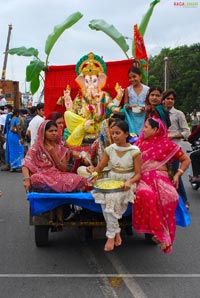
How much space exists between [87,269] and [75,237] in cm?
123

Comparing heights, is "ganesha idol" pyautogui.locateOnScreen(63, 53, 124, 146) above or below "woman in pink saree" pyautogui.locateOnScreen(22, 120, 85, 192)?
above

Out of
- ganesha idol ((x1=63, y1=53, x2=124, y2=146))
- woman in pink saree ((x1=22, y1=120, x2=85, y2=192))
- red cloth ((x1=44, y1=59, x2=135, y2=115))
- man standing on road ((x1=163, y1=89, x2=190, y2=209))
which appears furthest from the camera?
red cloth ((x1=44, y1=59, x2=135, y2=115))

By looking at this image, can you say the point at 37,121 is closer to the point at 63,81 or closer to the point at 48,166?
the point at 63,81

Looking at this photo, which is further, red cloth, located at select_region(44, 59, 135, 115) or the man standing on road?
red cloth, located at select_region(44, 59, 135, 115)

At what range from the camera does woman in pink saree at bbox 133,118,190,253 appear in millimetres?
4215

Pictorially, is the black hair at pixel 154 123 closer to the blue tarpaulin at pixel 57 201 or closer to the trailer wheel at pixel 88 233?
the blue tarpaulin at pixel 57 201

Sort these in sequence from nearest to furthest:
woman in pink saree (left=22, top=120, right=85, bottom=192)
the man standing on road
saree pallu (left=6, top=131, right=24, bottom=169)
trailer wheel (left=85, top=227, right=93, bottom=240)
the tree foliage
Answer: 1. woman in pink saree (left=22, top=120, right=85, bottom=192)
2. trailer wheel (left=85, top=227, right=93, bottom=240)
3. the man standing on road
4. saree pallu (left=6, top=131, right=24, bottom=169)
5. the tree foliage

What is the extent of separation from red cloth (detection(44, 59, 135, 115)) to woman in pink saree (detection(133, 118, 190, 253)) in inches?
114

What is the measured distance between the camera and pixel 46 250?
16.6 ft

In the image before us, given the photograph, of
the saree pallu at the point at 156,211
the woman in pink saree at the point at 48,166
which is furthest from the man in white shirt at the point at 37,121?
the saree pallu at the point at 156,211

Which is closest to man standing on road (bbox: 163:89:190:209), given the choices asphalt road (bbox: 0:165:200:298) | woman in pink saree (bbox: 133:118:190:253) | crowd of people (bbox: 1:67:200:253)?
crowd of people (bbox: 1:67:200:253)

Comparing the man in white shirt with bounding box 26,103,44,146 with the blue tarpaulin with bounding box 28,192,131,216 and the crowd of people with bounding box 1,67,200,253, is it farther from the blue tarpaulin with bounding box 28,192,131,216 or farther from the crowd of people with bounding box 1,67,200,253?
the blue tarpaulin with bounding box 28,192,131,216

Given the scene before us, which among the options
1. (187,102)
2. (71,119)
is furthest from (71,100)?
(187,102)

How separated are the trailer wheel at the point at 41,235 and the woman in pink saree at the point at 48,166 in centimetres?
54
